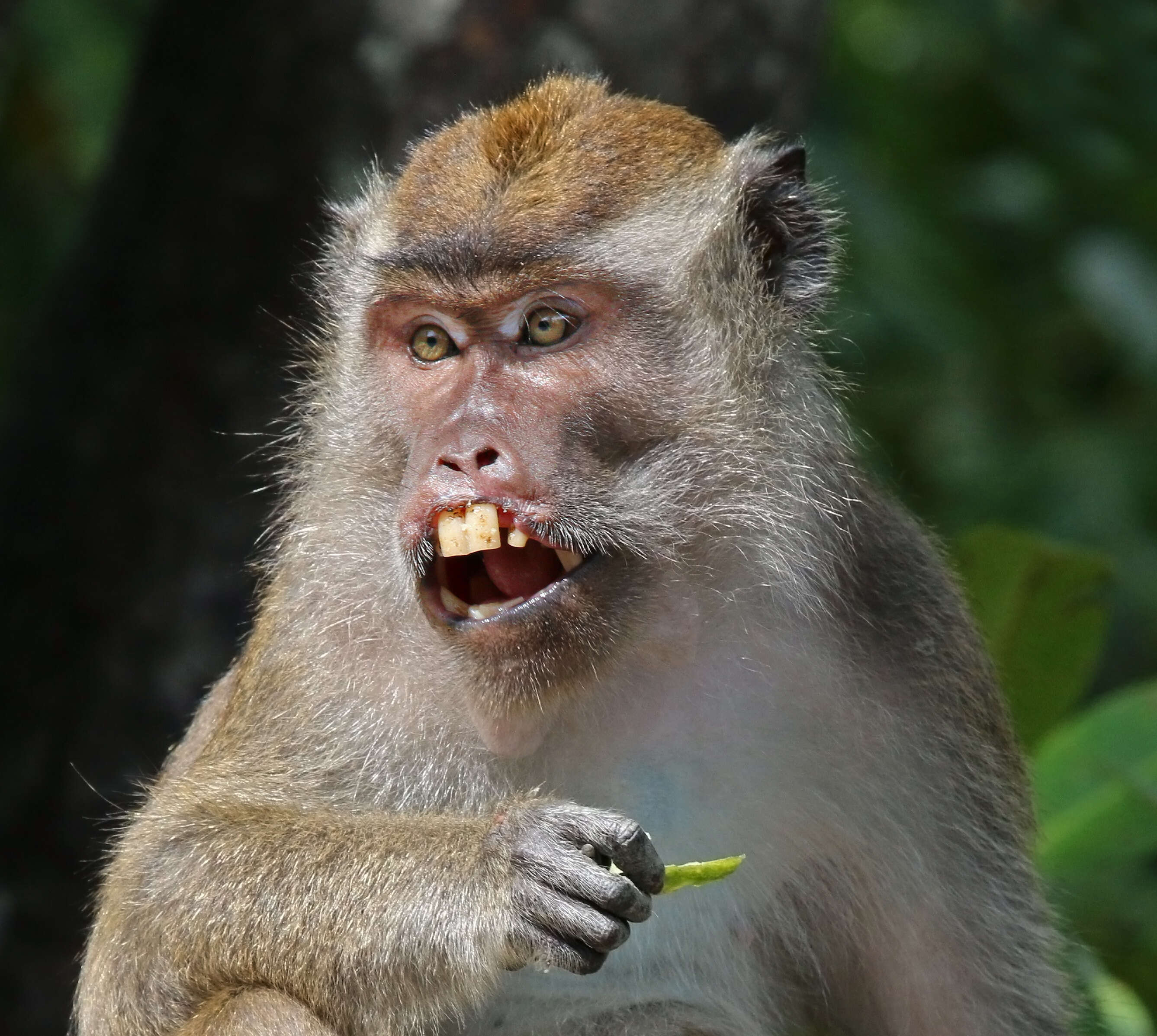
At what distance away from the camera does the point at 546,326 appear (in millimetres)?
3283

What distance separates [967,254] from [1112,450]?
1134 millimetres

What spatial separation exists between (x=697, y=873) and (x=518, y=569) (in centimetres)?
67

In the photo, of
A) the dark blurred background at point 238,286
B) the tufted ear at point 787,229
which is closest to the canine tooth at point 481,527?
the tufted ear at point 787,229

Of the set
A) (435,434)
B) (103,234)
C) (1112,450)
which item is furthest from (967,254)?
(435,434)

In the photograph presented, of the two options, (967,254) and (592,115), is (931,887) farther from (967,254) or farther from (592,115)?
(967,254)

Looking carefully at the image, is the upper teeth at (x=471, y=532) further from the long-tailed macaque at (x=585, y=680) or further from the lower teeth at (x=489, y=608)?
the lower teeth at (x=489, y=608)

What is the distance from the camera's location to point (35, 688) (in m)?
5.72

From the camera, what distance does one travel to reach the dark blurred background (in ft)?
17.4

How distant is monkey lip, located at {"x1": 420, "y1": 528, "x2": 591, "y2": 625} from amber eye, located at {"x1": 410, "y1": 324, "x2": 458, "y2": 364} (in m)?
0.45

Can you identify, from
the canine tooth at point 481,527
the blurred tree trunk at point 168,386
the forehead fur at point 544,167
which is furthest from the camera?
the blurred tree trunk at point 168,386

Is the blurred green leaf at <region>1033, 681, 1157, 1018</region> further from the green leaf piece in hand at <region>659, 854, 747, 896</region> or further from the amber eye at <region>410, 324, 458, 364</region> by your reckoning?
the amber eye at <region>410, 324, 458, 364</region>

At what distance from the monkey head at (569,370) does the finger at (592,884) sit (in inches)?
14.1

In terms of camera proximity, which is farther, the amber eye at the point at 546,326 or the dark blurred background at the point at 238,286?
the dark blurred background at the point at 238,286

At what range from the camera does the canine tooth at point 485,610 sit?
3072 millimetres
